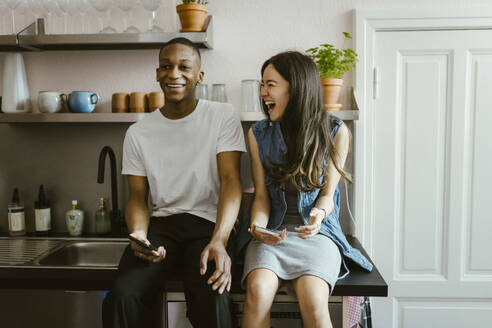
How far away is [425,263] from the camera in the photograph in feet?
7.62

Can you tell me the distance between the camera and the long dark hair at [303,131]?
1.69 m

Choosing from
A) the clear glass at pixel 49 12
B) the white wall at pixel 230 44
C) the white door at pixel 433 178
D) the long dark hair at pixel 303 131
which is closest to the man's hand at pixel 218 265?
the long dark hair at pixel 303 131

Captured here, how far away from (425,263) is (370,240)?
0.98 ft

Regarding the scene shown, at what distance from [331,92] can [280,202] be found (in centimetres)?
59

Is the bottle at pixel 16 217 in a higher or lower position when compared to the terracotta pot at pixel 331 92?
lower

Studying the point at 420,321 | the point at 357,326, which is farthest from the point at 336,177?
the point at 420,321

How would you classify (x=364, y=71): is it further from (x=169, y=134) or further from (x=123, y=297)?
(x=123, y=297)

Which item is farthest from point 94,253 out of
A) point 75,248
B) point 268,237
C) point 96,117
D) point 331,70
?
point 331,70

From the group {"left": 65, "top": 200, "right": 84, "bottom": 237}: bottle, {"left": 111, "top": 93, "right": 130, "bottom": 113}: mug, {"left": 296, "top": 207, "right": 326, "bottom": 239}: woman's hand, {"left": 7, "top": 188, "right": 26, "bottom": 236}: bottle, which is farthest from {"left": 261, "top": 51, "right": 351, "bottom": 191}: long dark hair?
{"left": 7, "top": 188, "right": 26, "bottom": 236}: bottle

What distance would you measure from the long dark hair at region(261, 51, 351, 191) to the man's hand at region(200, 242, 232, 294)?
1.13 feet

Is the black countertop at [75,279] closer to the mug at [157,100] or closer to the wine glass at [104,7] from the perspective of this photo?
the mug at [157,100]

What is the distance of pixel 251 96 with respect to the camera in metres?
2.15

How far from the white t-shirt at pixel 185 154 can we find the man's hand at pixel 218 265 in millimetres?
221

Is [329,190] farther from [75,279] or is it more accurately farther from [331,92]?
[75,279]
